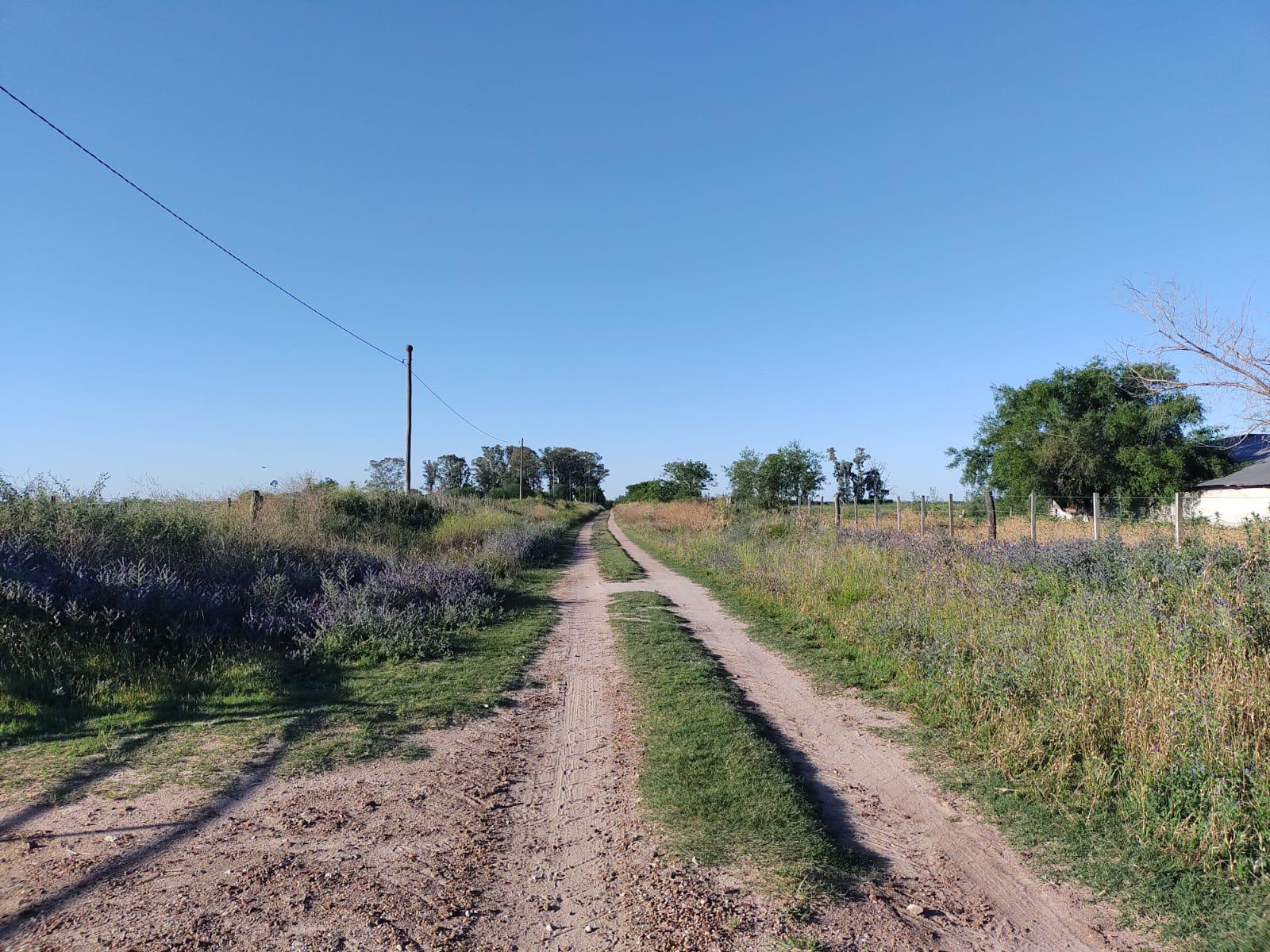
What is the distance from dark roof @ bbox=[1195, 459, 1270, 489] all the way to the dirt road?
3238 cm

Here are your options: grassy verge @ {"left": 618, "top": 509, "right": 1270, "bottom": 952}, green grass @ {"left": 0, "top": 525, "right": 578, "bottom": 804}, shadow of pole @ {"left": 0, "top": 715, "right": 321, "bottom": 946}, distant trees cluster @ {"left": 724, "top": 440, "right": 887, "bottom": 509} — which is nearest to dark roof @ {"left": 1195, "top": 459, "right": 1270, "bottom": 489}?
distant trees cluster @ {"left": 724, "top": 440, "right": 887, "bottom": 509}

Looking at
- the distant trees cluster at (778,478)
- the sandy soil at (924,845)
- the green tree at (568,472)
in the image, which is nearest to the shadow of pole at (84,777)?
the sandy soil at (924,845)

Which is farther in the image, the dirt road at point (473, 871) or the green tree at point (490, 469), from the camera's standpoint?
the green tree at point (490, 469)

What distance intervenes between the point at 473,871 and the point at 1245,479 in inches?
1433

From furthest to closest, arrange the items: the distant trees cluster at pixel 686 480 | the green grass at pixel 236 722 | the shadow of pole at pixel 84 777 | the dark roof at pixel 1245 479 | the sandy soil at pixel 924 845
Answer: the distant trees cluster at pixel 686 480 < the dark roof at pixel 1245 479 < the green grass at pixel 236 722 < the shadow of pole at pixel 84 777 < the sandy soil at pixel 924 845

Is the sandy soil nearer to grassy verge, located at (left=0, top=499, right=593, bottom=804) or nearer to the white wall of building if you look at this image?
grassy verge, located at (left=0, top=499, right=593, bottom=804)

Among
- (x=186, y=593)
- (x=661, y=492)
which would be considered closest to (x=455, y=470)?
(x=661, y=492)

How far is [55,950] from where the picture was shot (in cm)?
284

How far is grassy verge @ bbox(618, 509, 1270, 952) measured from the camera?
350 cm

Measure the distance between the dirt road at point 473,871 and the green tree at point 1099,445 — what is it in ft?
102

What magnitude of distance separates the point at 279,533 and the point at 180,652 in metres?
6.96

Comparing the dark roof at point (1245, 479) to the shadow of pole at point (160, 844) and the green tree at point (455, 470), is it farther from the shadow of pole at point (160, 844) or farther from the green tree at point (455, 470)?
the green tree at point (455, 470)

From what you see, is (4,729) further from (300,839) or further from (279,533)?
(279,533)

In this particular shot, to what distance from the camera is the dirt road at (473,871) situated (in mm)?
3041
